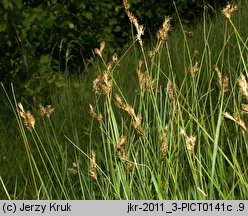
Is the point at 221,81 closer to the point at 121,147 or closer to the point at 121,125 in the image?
the point at 121,147

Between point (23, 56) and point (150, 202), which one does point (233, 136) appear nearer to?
point (150, 202)

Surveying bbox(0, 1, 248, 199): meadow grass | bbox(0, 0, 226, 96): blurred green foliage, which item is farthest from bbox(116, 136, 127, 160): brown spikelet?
bbox(0, 0, 226, 96): blurred green foliage

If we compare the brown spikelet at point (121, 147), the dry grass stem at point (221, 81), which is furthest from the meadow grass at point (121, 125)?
the brown spikelet at point (121, 147)

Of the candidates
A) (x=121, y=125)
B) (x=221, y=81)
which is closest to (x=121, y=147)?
(x=221, y=81)

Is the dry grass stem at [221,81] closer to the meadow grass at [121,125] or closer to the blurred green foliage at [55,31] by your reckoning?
the meadow grass at [121,125]

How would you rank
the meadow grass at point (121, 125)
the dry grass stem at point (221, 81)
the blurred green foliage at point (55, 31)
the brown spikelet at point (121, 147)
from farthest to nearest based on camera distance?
the blurred green foliage at point (55, 31)
the meadow grass at point (121, 125)
the dry grass stem at point (221, 81)
the brown spikelet at point (121, 147)

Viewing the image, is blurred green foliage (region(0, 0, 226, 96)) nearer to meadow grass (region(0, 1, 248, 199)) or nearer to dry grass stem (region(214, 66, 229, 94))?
meadow grass (region(0, 1, 248, 199))

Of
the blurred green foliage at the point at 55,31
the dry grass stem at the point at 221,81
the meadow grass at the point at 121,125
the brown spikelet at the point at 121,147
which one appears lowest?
the brown spikelet at the point at 121,147

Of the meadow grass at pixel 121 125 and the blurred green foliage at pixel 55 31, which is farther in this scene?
the blurred green foliage at pixel 55 31

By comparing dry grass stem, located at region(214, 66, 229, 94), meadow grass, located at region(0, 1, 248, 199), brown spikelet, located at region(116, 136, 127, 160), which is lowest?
brown spikelet, located at region(116, 136, 127, 160)

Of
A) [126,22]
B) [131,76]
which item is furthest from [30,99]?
[126,22]

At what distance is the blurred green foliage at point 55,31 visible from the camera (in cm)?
470

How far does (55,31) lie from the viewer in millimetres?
6078

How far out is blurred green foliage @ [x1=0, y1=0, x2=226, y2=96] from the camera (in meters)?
4.70
